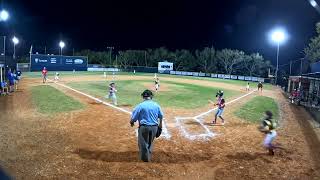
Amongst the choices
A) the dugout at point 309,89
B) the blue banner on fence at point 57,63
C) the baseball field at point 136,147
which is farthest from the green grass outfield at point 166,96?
the blue banner on fence at point 57,63

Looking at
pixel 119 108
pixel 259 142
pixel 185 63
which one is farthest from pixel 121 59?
pixel 259 142

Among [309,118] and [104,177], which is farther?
[309,118]

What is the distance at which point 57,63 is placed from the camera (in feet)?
221

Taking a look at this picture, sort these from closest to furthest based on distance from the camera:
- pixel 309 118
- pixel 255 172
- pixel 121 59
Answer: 1. pixel 255 172
2. pixel 309 118
3. pixel 121 59

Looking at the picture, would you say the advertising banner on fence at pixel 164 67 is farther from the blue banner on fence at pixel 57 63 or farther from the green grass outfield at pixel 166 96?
the green grass outfield at pixel 166 96

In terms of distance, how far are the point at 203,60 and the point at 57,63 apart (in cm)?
4258

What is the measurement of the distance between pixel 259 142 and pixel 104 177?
276 inches

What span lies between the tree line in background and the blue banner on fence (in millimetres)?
16032

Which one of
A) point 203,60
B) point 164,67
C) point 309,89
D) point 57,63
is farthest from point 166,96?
point 203,60

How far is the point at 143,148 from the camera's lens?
9.14 meters

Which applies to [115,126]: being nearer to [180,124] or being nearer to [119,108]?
[180,124]

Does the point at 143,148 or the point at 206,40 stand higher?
the point at 206,40

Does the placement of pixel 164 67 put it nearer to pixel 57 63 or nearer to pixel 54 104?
pixel 57 63

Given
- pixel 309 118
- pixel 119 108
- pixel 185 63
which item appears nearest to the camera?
pixel 119 108
